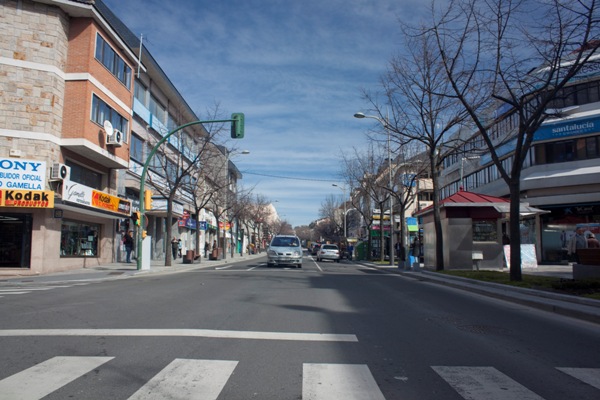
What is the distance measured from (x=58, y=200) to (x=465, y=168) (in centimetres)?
3820

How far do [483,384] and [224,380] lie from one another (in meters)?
2.68

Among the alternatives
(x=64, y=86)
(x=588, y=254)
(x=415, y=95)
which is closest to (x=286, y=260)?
(x=415, y=95)

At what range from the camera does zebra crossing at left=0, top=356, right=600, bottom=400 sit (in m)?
4.64

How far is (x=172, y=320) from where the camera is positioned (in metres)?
8.62

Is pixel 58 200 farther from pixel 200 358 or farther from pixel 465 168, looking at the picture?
pixel 465 168

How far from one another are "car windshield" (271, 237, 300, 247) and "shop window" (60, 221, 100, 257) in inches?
376

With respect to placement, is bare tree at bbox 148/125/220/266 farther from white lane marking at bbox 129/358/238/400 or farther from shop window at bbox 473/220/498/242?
white lane marking at bbox 129/358/238/400

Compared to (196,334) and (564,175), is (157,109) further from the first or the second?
(196,334)

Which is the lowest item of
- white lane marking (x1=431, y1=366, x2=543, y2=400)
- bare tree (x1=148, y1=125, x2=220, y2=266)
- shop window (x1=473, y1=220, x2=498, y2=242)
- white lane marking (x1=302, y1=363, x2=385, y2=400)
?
white lane marking (x1=431, y1=366, x2=543, y2=400)

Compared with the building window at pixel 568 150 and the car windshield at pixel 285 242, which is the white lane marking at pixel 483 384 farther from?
the building window at pixel 568 150

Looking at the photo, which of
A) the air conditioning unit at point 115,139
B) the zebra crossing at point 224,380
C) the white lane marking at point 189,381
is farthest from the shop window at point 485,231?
the white lane marking at point 189,381

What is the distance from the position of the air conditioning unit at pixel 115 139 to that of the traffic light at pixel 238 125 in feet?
22.2

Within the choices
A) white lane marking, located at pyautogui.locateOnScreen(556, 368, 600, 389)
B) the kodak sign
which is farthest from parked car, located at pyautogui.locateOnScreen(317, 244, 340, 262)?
white lane marking, located at pyautogui.locateOnScreen(556, 368, 600, 389)

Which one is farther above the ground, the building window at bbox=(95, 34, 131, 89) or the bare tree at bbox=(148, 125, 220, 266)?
the building window at bbox=(95, 34, 131, 89)
